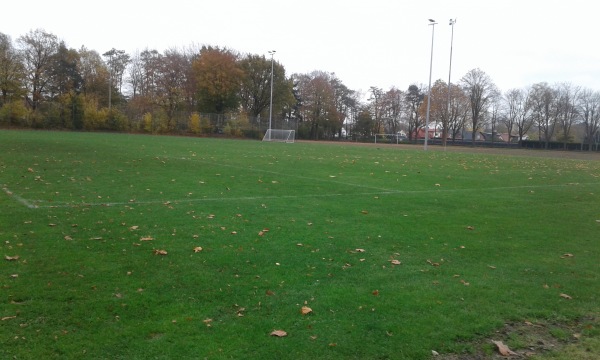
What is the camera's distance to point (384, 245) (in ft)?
23.3

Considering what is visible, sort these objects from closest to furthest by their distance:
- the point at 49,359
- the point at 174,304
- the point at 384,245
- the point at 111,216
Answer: the point at 49,359 → the point at 174,304 → the point at 384,245 → the point at 111,216

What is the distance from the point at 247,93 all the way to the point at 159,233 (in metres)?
68.7

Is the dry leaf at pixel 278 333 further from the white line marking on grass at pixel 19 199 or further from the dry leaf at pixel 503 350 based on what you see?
the white line marking on grass at pixel 19 199

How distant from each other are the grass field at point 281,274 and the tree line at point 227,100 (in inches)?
1972

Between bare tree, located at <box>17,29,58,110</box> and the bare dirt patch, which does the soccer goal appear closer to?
bare tree, located at <box>17,29,58,110</box>

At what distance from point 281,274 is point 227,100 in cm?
6479

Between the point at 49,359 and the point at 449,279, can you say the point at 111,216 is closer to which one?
the point at 49,359

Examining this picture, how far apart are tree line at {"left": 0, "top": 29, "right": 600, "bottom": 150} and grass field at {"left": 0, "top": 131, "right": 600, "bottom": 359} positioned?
50.1 meters

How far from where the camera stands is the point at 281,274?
18.1ft

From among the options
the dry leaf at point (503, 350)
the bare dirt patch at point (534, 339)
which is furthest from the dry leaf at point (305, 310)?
the dry leaf at point (503, 350)

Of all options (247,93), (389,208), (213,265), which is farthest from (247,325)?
(247,93)

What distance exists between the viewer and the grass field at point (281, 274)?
390 centimetres

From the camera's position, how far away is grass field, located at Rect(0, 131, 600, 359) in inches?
154

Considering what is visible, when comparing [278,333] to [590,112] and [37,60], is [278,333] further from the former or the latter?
[590,112]
